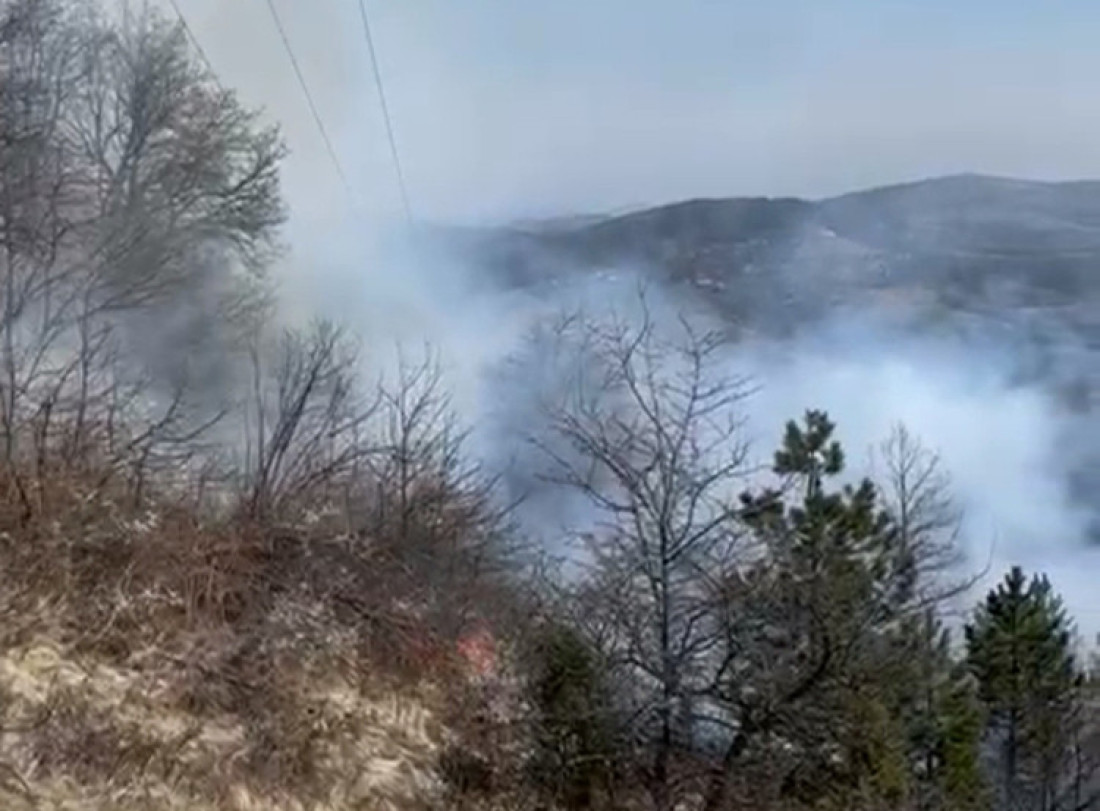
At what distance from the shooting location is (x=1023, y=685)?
34.6 m

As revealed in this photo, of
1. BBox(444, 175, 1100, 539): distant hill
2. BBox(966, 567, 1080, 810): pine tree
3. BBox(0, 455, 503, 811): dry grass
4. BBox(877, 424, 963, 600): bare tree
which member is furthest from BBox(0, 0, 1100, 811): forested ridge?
BBox(444, 175, 1100, 539): distant hill

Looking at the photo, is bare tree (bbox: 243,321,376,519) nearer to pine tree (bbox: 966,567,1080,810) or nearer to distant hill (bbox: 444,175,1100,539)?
pine tree (bbox: 966,567,1080,810)

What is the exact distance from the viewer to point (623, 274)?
66688 mm

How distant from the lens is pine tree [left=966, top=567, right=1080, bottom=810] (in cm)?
3359

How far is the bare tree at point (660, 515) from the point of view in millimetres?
9055

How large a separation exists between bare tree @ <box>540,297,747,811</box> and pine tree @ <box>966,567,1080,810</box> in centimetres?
2552

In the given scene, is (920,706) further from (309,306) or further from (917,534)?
(309,306)

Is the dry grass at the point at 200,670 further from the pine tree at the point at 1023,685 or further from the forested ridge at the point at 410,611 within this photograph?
the pine tree at the point at 1023,685

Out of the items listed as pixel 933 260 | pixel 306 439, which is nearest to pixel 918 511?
pixel 306 439

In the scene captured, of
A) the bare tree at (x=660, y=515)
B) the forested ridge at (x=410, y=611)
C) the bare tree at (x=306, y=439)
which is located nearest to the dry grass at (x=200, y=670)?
the forested ridge at (x=410, y=611)

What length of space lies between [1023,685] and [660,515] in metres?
28.3

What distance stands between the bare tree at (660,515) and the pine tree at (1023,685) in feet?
83.7

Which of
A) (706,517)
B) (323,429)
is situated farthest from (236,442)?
(706,517)

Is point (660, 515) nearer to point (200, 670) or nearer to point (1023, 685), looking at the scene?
point (200, 670)
